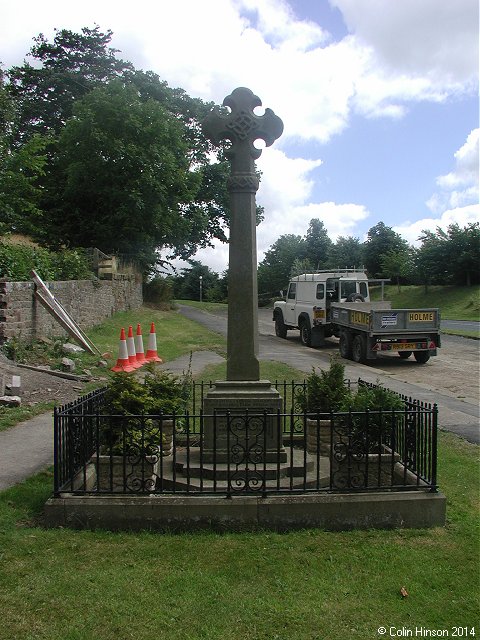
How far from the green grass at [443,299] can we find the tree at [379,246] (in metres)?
5.02

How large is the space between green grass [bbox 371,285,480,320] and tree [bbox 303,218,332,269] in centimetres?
1133

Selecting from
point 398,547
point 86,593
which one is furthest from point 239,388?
point 86,593

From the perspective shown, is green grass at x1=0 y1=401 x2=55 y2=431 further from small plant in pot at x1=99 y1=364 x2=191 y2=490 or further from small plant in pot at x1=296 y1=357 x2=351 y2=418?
small plant in pot at x1=296 y1=357 x2=351 y2=418

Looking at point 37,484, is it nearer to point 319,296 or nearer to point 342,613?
point 342,613

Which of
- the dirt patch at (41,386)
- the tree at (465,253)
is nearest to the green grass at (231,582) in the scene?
the dirt patch at (41,386)

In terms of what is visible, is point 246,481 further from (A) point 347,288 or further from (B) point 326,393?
(A) point 347,288

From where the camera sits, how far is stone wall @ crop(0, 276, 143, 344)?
12820 millimetres

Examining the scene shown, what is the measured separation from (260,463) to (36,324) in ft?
32.2

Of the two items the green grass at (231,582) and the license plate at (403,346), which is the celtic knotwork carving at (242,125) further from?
the license plate at (403,346)

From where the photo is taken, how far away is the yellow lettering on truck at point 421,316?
52.2 ft

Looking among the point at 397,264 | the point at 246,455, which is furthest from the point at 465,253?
the point at 246,455

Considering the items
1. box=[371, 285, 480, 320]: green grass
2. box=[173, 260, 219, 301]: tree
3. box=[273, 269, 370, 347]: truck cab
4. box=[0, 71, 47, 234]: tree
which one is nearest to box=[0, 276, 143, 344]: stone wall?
box=[0, 71, 47, 234]: tree

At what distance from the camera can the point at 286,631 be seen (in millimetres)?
3330

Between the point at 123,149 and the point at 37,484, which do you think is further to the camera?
the point at 123,149
